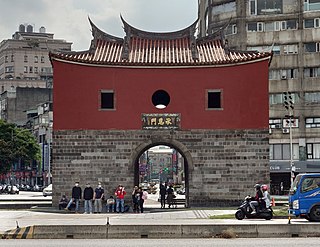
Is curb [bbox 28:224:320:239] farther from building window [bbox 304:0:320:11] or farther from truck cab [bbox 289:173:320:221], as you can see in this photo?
building window [bbox 304:0:320:11]

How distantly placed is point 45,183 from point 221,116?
54228 millimetres

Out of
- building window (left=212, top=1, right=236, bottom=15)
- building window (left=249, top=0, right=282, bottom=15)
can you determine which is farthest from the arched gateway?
building window (left=212, top=1, right=236, bottom=15)

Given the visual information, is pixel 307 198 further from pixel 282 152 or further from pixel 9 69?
pixel 9 69

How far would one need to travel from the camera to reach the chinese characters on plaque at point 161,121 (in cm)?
3297

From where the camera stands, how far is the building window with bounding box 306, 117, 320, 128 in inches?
2157

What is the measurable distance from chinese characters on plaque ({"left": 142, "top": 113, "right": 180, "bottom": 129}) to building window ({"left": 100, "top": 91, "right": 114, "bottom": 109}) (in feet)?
6.07

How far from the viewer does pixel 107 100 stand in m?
33.6

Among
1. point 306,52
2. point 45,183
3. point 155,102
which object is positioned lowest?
point 45,183

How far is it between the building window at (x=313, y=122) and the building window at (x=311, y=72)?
3.65 m

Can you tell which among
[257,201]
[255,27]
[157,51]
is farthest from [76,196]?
[255,27]

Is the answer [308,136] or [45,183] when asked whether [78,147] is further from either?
[45,183]

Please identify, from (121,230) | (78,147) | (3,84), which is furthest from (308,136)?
(3,84)

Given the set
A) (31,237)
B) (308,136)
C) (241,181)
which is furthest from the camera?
(308,136)

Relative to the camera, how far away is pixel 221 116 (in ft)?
108
